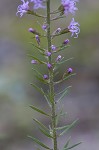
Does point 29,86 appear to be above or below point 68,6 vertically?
above

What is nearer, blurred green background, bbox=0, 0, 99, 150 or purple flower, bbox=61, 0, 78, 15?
purple flower, bbox=61, 0, 78, 15

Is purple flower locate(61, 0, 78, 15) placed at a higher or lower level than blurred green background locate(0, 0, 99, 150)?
lower

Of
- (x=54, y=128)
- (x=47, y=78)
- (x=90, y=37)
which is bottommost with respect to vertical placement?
(x=54, y=128)

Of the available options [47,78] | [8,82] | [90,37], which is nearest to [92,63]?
[90,37]

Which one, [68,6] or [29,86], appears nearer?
[68,6]

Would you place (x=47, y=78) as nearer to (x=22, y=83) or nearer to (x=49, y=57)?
(x=49, y=57)

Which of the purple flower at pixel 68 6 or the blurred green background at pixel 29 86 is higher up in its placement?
the blurred green background at pixel 29 86

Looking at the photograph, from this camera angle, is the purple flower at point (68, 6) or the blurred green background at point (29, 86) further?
the blurred green background at point (29, 86)

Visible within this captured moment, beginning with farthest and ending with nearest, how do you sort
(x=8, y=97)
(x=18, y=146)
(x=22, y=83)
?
(x=22, y=83), (x=8, y=97), (x=18, y=146)
